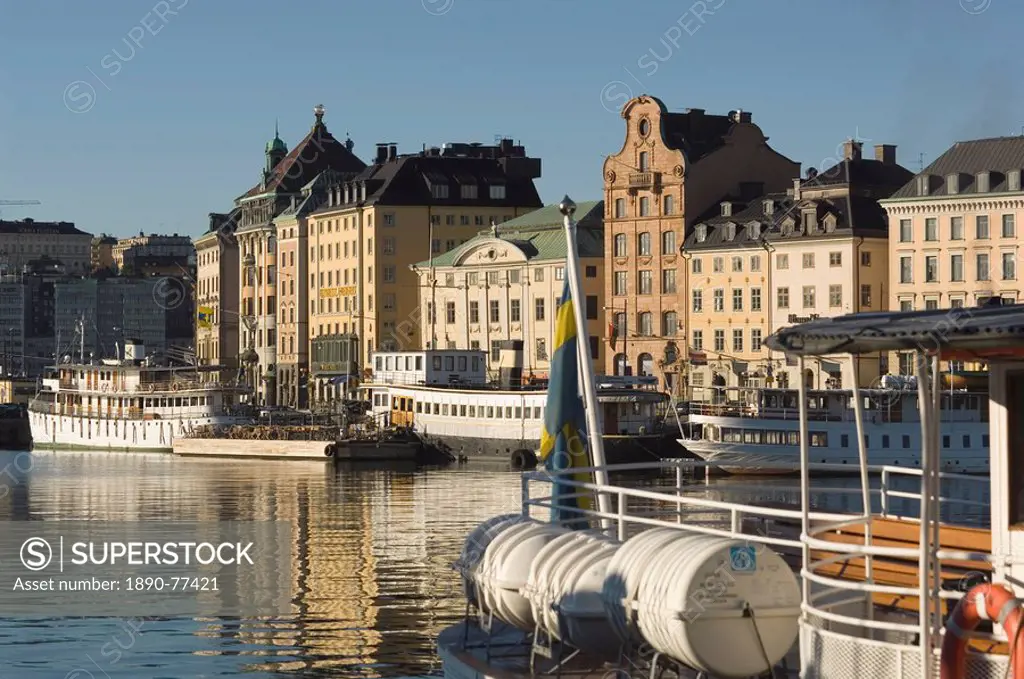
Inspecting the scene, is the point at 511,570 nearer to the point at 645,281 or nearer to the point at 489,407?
the point at 489,407

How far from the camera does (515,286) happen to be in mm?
154375

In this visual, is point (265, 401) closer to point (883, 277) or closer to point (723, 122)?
point (723, 122)

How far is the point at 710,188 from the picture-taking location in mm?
142625

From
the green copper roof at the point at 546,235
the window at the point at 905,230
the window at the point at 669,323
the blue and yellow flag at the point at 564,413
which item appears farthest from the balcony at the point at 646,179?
the blue and yellow flag at the point at 564,413

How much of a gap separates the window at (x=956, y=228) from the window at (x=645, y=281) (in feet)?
84.7

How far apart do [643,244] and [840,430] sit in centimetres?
4310

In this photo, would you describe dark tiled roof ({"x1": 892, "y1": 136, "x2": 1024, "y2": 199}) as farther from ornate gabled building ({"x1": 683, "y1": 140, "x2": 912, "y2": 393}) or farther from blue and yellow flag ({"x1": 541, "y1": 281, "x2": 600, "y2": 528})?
blue and yellow flag ({"x1": 541, "y1": 281, "x2": 600, "y2": 528})

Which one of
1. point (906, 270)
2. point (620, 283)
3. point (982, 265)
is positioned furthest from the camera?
point (620, 283)

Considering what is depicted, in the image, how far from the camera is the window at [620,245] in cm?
14575

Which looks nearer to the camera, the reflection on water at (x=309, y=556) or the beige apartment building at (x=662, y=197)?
the reflection on water at (x=309, y=556)

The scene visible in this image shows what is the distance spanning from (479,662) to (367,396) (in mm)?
127555

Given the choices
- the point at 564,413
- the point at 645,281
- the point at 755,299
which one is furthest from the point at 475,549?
the point at 645,281

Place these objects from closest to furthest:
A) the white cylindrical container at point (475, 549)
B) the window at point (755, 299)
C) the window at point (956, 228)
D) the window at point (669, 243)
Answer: the white cylindrical container at point (475, 549) < the window at point (956, 228) < the window at point (755, 299) < the window at point (669, 243)

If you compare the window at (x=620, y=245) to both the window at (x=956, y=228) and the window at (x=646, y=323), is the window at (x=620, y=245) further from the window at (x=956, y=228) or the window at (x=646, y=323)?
the window at (x=956, y=228)
